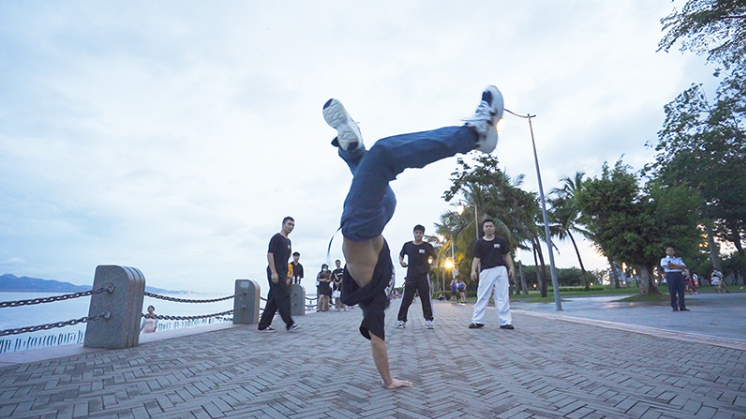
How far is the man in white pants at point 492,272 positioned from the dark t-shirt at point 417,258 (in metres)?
0.91

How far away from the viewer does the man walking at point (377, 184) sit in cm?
243

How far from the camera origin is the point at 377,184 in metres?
2.43

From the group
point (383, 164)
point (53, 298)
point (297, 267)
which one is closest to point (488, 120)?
point (383, 164)

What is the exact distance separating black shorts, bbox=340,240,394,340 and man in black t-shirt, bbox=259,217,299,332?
3902 mm

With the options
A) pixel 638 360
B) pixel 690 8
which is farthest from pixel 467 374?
pixel 690 8

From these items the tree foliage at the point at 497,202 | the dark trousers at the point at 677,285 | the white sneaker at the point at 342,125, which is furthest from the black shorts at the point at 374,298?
the tree foliage at the point at 497,202

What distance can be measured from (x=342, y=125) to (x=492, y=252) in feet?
16.9

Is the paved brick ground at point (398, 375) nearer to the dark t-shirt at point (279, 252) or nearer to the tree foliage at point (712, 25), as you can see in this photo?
the dark t-shirt at point (279, 252)

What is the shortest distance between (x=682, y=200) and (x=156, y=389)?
19224 mm

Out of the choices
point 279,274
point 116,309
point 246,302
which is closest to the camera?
point 116,309

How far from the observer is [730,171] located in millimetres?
17953

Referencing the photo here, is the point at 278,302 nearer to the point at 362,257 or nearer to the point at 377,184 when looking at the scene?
the point at 362,257

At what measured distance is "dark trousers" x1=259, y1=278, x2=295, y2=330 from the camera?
6535 mm

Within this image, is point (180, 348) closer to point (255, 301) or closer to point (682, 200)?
point (255, 301)
